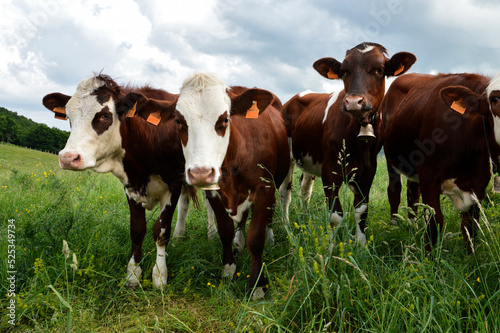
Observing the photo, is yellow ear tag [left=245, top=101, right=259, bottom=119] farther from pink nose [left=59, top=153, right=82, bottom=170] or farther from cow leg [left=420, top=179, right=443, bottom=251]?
cow leg [left=420, top=179, right=443, bottom=251]

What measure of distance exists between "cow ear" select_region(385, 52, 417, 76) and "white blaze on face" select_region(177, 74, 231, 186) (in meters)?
2.35

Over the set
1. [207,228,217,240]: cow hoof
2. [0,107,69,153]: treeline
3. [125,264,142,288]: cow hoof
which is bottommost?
[125,264,142,288]: cow hoof

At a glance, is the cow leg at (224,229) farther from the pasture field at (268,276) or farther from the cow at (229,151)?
the pasture field at (268,276)

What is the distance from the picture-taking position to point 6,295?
3.72 m

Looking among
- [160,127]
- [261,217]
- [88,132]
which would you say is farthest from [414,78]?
[88,132]

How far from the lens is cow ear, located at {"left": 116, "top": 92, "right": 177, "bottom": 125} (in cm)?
398

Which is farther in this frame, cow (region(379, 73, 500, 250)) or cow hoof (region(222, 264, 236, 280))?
cow hoof (region(222, 264, 236, 280))

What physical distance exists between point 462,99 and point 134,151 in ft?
11.8

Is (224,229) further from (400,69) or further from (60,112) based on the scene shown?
(400,69)

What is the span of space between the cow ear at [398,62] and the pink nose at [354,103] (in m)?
0.94

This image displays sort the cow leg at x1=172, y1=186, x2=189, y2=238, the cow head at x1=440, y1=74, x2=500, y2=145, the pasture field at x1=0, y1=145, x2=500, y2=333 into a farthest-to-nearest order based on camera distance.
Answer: the cow leg at x1=172, y1=186, x2=189, y2=238, the cow head at x1=440, y1=74, x2=500, y2=145, the pasture field at x1=0, y1=145, x2=500, y2=333

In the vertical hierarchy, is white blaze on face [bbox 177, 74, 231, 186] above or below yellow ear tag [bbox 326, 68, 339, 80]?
below

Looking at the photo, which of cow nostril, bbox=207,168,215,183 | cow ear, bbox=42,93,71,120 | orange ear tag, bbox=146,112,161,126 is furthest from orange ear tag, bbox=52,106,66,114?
cow nostril, bbox=207,168,215,183

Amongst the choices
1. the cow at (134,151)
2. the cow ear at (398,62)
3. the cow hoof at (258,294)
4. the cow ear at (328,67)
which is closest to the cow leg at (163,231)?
the cow at (134,151)
